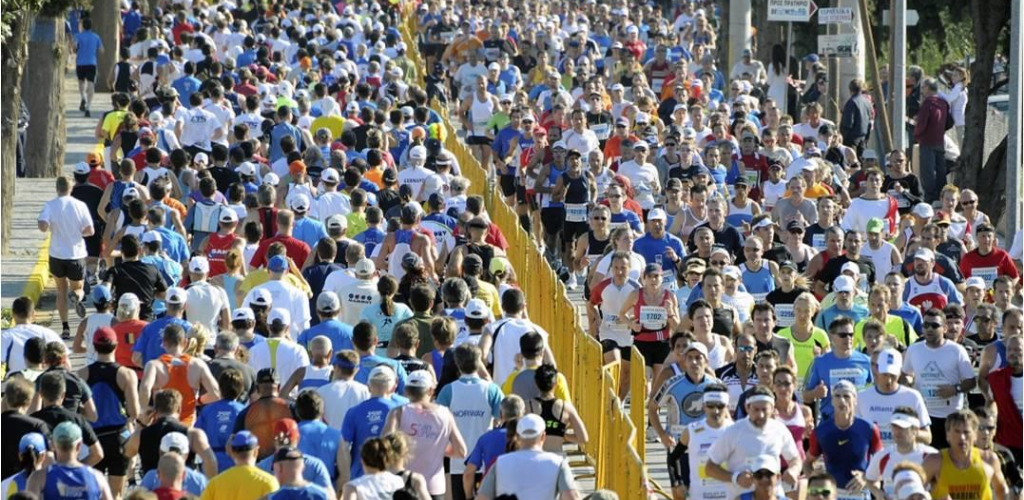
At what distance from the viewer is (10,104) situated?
24.4m

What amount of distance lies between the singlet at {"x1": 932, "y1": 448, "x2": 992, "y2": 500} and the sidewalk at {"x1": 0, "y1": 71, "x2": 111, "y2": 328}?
10.2 metres

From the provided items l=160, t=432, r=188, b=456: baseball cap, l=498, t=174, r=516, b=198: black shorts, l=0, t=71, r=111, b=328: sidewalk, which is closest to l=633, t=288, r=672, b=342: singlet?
l=160, t=432, r=188, b=456: baseball cap

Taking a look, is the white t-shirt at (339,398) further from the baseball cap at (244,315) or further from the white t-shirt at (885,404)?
the white t-shirt at (885,404)

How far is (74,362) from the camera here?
1934cm

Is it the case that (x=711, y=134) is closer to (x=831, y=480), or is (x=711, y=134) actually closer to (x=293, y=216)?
(x=293, y=216)

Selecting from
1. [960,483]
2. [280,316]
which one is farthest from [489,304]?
[960,483]

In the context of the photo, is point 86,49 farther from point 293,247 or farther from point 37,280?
point 293,247

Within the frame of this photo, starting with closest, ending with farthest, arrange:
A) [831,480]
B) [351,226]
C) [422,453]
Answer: [831,480] → [422,453] → [351,226]

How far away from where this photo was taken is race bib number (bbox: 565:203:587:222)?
22.4 meters

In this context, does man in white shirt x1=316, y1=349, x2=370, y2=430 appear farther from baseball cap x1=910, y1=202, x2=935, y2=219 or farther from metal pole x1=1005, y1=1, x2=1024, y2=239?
metal pole x1=1005, y1=1, x2=1024, y2=239

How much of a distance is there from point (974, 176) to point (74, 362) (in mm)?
12903

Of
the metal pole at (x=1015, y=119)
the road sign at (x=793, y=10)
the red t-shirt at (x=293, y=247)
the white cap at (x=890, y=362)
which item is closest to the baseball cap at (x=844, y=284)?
the white cap at (x=890, y=362)

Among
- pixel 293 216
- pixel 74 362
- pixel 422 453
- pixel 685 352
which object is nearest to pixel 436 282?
pixel 293 216

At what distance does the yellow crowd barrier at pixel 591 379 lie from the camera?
13094 mm
